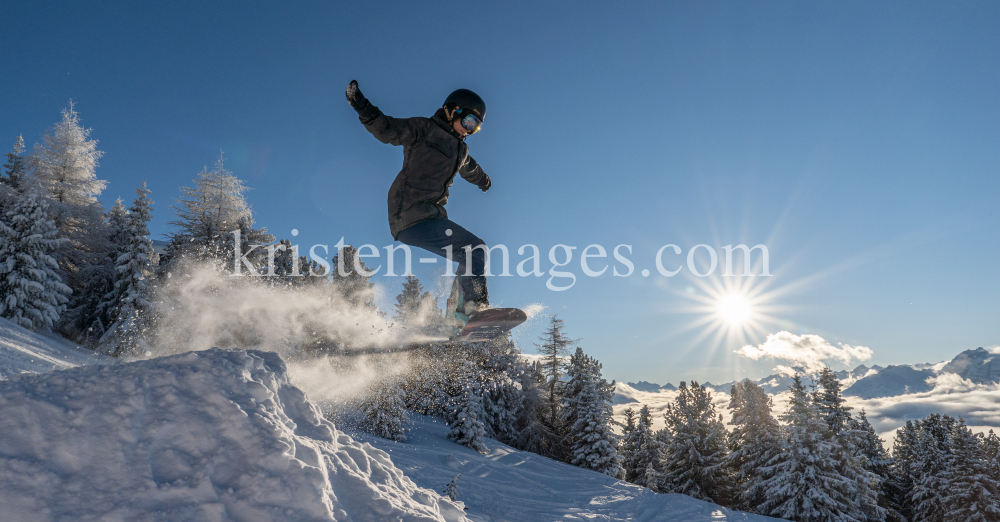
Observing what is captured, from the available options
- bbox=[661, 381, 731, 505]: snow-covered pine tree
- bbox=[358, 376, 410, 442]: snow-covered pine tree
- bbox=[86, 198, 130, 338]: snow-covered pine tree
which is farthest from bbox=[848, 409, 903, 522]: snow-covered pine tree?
bbox=[86, 198, 130, 338]: snow-covered pine tree

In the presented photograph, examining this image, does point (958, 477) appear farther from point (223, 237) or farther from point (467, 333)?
point (223, 237)

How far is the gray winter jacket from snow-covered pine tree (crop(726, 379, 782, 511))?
2382cm

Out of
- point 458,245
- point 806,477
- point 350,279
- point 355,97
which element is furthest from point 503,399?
point 355,97

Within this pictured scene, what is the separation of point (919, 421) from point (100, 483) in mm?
40910

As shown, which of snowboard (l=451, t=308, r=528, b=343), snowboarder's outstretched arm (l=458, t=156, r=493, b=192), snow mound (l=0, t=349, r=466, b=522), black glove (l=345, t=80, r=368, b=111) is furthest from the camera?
snowboarder's outstretched arm (l=458, t=156, r=493, b=192)

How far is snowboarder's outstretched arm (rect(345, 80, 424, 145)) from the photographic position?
4562mm

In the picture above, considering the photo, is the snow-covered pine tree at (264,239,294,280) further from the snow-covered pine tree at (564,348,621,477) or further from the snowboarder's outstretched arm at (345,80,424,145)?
the snowboarder's outstretched arm at (345,80,424,145)

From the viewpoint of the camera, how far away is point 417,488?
4027 millimetres

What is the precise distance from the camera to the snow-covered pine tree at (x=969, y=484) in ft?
73.4

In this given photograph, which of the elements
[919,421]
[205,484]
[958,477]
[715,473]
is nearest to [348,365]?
[205,484]

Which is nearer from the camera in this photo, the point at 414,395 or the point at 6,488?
the point at 6,488

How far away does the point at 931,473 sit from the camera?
80.8 ft

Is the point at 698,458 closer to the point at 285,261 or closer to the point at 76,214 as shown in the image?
the point at 285,261

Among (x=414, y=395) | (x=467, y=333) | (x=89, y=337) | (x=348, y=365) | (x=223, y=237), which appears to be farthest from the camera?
(x=414, y=395)
